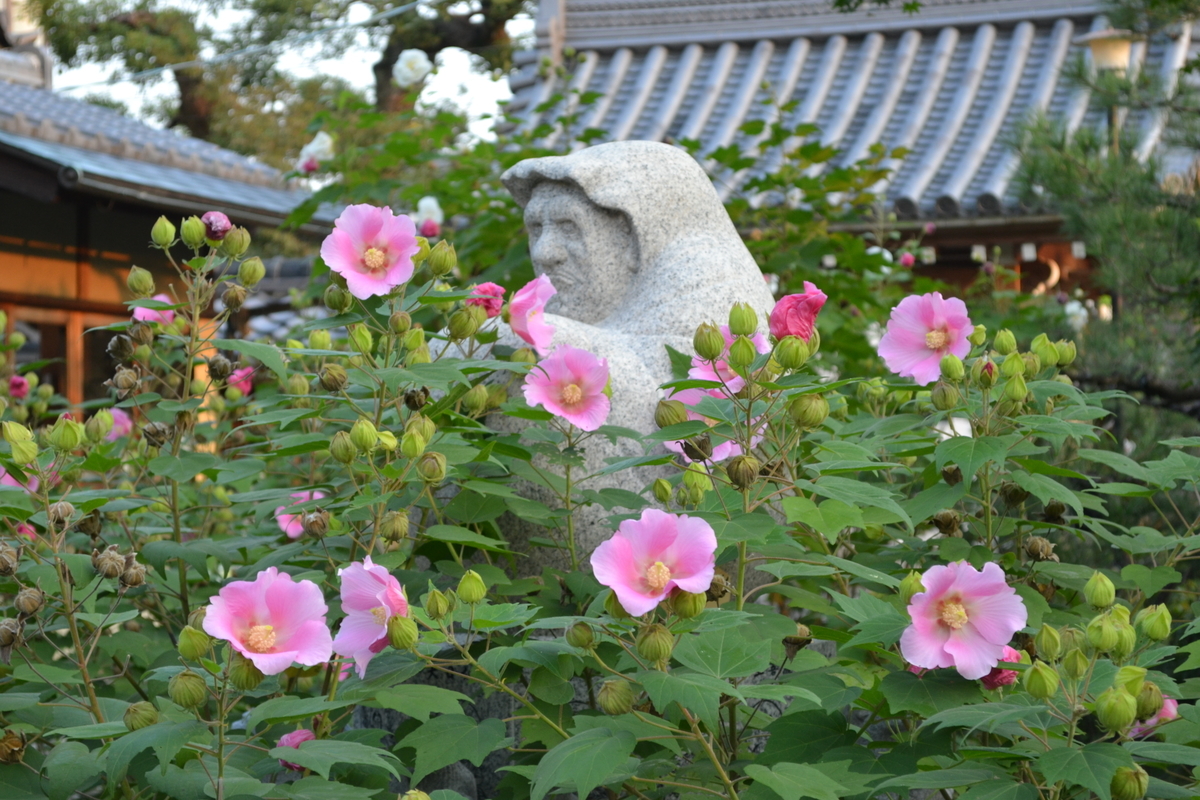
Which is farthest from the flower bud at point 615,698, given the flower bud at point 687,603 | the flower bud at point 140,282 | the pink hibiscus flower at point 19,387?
the pink hibiscus flower at point 19,387

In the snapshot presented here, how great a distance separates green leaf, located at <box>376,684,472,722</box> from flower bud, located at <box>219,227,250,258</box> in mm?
724

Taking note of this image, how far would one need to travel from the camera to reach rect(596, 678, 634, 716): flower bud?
1.19m

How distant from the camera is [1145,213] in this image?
356 centimetres

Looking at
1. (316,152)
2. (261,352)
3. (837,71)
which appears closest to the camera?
(261,352)

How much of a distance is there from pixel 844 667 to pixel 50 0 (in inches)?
600

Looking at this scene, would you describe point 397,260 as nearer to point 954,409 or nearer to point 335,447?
point 335,447

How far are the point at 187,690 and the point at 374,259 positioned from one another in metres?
0.63

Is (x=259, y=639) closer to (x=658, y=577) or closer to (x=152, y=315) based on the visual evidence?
(x=658, y=577)

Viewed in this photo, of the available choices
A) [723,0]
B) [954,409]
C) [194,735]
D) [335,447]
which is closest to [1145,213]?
[954,409]

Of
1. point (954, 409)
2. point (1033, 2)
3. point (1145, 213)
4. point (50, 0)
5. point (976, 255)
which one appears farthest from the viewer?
point (50, 0)

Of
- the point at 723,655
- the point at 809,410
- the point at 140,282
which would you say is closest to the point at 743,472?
the point at 809,410

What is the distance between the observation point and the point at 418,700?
4.36 ft

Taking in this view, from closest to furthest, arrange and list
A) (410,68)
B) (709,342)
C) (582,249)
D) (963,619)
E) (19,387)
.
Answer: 1. (963,619)
2. (709,342)
3. (582,249)
4. (19,387)
5. (410,68)

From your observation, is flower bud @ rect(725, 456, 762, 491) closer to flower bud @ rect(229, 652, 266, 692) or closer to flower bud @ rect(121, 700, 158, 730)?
flower bud @ rect(229, 652, 266, 692)
